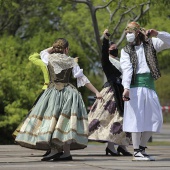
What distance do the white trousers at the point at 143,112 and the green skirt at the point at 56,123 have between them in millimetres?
672

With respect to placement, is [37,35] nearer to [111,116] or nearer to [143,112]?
[111,116]

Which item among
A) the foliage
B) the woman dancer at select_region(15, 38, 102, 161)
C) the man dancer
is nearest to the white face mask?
the man dancer

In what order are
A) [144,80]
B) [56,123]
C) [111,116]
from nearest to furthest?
[56,123] < [144,80] < [111,116]

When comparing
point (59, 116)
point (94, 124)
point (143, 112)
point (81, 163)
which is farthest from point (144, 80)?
point (94, 124)

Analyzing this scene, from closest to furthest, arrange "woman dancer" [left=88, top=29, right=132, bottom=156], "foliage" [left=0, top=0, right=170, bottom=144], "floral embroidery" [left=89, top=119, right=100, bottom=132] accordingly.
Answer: "woman dancer" [left=88, top=29, right=132, bottom=156]
"floral embroidery" [left=89, top=119, right=100, bottom=132]
"foliage" [left=0, top=0, right=170, bottom=144]

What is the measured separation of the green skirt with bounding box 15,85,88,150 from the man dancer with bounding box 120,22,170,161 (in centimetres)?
69

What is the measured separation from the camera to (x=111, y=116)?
14.4 m

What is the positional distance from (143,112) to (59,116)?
1.20m

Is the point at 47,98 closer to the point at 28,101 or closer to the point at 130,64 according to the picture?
the point at 130,64

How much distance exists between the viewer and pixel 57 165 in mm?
11383

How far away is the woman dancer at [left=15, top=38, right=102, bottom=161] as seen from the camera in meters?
12.2

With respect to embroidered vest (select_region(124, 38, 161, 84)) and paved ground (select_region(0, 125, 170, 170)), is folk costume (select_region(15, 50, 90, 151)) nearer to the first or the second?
paved ground (select_region(0, 125, 170, 170))

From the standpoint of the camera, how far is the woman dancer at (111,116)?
1425 cm

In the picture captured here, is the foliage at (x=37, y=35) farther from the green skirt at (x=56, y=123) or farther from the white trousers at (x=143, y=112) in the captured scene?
the white trousers at (x=143, y=112)
